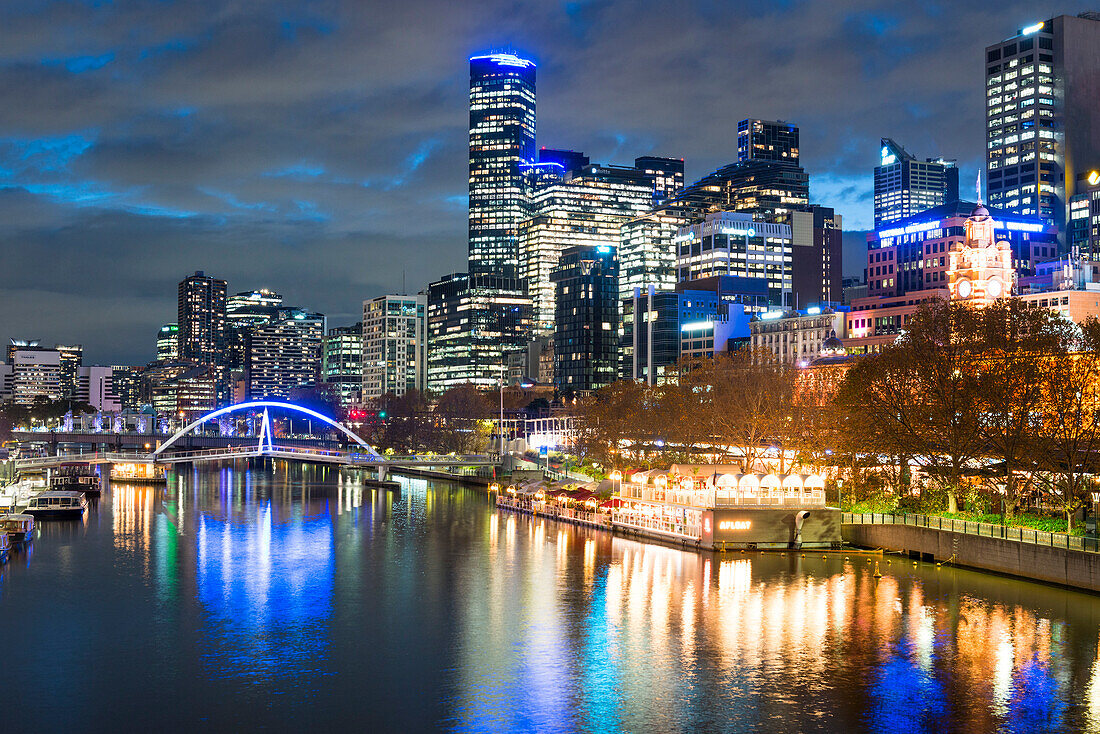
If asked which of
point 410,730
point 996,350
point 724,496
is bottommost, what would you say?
point 410,730

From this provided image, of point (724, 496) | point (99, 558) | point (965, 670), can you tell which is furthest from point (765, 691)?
point (99, 558)

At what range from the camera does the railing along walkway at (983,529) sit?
5731cm

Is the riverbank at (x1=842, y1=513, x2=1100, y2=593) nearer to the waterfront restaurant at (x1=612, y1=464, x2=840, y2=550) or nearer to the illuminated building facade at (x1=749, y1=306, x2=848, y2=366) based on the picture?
the waterfront restaurant at (x1=612, y1=464, x2=840, y2=550)

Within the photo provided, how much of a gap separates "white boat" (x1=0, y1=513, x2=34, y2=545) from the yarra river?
1345 millimetres

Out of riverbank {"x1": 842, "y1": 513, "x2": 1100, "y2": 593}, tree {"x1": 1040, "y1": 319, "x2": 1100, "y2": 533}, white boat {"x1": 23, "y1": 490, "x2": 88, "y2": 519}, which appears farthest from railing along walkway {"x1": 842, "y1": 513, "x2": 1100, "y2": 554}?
white boat {"x1": 23, "y1": 490, "x2": 88, "y2": 519}

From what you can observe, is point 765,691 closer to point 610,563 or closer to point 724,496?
point 610,563

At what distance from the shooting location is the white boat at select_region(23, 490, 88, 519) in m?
95.4

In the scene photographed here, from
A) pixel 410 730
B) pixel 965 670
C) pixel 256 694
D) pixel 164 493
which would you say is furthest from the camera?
pixel 164 493

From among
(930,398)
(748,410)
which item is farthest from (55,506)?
(930,398)

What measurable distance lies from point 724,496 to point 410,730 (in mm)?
40813

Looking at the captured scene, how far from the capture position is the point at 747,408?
340ft

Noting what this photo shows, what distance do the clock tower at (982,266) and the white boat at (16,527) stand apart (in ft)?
329

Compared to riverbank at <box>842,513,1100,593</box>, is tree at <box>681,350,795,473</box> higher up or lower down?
A: higher up

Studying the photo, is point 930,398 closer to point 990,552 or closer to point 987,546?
point 987,546
